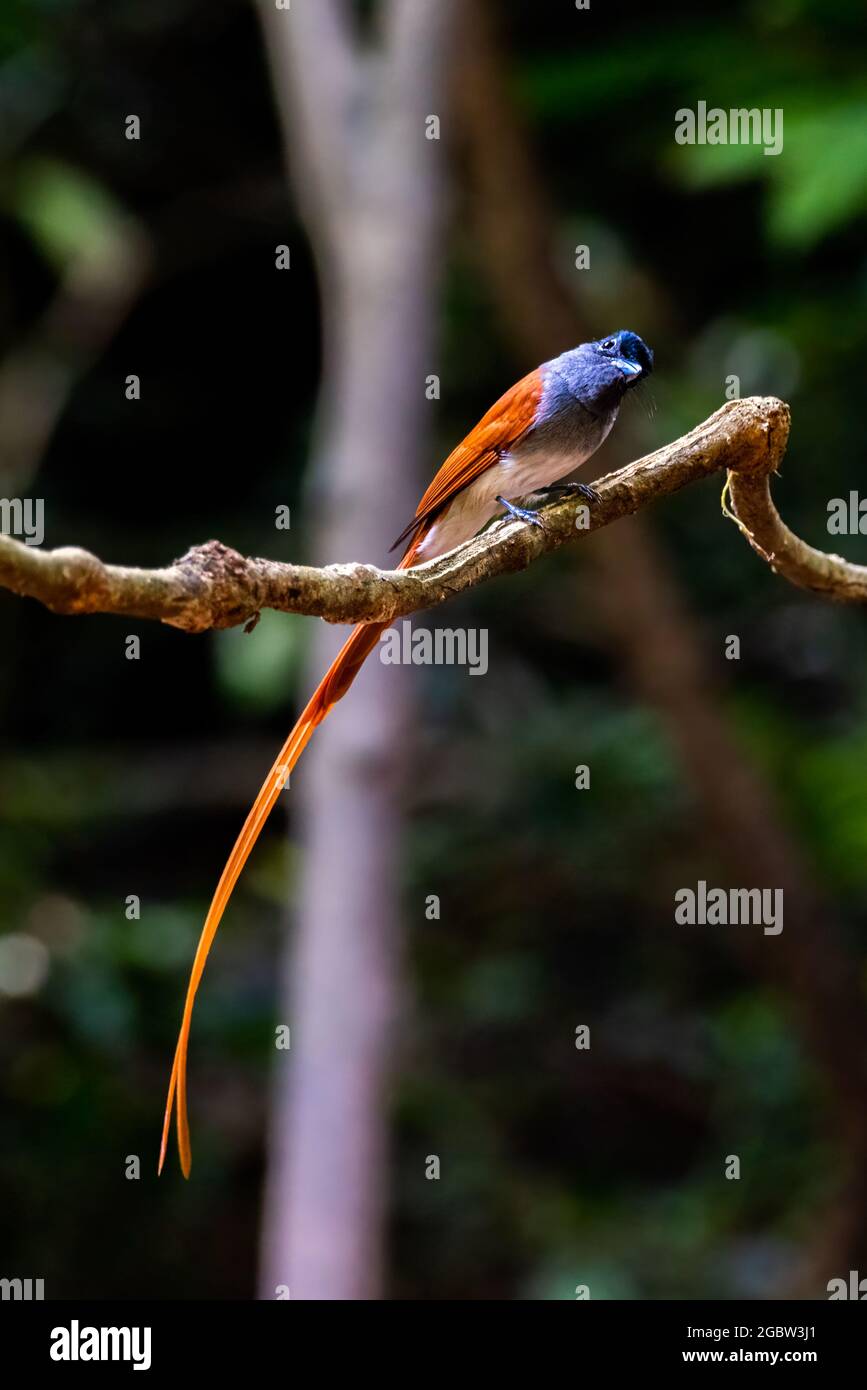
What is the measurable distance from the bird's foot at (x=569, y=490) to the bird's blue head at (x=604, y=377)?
139 mm

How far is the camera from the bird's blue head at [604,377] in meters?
2.83

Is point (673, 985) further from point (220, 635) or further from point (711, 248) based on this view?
point (711, 248)

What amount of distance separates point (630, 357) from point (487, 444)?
30 centimetres

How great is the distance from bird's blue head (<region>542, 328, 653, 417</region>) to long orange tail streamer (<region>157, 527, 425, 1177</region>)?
27.5 inches

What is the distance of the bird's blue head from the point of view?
2834 mm

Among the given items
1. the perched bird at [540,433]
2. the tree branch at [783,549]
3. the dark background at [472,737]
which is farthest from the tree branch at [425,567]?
the dark background at [472,737]

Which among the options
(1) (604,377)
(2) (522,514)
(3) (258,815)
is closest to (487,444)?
(1) (604,377)

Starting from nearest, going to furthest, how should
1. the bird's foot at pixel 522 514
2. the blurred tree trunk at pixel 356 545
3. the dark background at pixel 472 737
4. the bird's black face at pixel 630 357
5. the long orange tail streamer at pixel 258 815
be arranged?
the long orange tail streamer at pixel 258 815 → the bird's foot at pixel 522 514 → the bird's black face at pixel 630 357 → the blurred tree trunk at pixel 356 545 → the dark background at pixel 472 737

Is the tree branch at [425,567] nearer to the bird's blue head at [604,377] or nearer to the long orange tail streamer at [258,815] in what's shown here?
the long orange tail streamer at [258,815]
